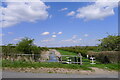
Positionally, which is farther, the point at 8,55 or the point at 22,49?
the point at 22,49

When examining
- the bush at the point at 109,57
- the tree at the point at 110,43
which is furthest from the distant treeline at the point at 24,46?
the tree at the point at 110,43

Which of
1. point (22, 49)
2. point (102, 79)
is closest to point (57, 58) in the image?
point (22, 49)

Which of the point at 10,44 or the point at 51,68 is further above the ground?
the point at 10,44

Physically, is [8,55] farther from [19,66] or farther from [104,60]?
[104,60]

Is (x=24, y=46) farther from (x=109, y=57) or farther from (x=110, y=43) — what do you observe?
(x=110, y=43)

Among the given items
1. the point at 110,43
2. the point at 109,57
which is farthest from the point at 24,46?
the point at 110,43

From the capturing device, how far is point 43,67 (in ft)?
34.9

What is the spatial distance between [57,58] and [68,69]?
20.2 feet

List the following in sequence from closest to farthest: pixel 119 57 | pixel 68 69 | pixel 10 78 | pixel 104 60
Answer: pixel 10 78 → pixel 68 69 → pixel 119 57 → pixel 104 60

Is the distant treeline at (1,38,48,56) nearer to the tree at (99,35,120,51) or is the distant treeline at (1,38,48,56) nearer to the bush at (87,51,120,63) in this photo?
the bush at (87,51,120,63)

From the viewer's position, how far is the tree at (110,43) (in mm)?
18844

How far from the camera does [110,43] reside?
1936 centimetres

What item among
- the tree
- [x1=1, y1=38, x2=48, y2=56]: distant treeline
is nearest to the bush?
the tree

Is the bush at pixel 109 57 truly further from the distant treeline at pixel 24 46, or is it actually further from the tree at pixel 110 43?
the distant treeline at pixel 24 46
